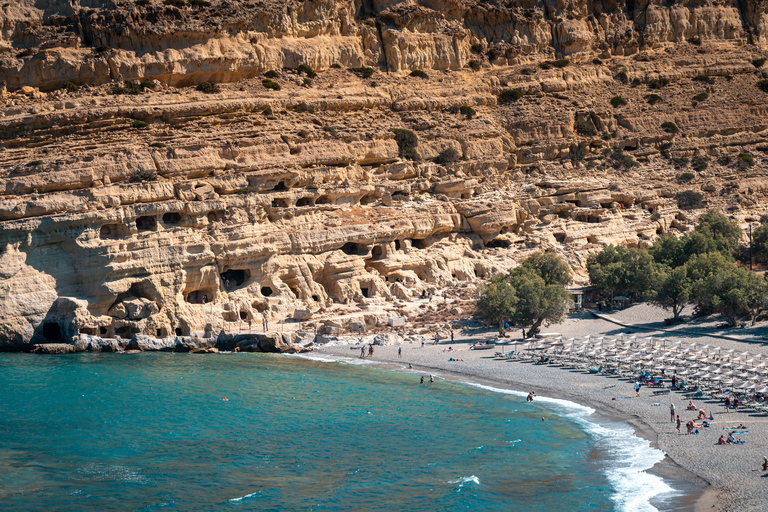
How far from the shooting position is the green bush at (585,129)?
64.8m

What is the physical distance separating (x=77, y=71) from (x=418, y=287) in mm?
28211

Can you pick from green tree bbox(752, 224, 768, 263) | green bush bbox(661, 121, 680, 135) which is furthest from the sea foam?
green bush bbox(661, 121, 680, 135)

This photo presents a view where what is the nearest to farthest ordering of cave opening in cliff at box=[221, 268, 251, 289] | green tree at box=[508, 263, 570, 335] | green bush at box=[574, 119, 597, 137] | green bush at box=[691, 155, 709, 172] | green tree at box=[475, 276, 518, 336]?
1. green tree at box=[508, 263, 570, 335]
2. green tree at box=[475, 276, 518, 336]
3. cave opening in cliff at box=[221, 268, 251, 289]
4. green bush at box=[691, 155, 709, 172]
5. green bush at box=[574, 119, 597, 137]

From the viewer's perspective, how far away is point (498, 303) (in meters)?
44.3

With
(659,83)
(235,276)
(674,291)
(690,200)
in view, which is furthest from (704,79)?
(235,276)

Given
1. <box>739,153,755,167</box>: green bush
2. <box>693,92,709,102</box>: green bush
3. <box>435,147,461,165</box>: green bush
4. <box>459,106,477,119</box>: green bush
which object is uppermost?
<box>693,92,709,102</box>: green bush

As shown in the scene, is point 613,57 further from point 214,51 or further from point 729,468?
point 729,468

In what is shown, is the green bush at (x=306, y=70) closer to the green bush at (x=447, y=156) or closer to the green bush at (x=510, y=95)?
the green bush at (x=447, y=156)

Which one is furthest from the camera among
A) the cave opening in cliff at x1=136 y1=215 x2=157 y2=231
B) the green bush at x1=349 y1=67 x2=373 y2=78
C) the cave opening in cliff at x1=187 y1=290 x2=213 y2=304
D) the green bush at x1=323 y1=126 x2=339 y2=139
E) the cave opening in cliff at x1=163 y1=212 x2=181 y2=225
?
the green bush at x1=349 y1=67 x2=373 y2=78

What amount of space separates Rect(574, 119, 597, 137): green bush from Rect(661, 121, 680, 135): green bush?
20.5 feet

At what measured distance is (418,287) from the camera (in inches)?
2050

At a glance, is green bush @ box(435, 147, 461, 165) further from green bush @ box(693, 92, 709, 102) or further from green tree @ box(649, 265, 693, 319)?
green bush @ box(693, 92, 709, 102)

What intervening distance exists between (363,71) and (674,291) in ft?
103

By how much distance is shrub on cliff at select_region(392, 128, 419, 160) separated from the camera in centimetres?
5831
